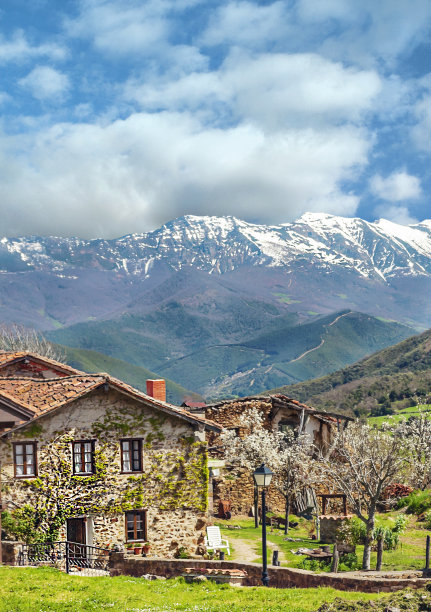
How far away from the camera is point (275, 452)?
142 feet

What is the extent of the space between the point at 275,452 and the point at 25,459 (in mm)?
19346

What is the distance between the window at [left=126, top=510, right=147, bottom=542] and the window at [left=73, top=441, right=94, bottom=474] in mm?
2791

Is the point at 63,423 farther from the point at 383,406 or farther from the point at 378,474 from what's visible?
the point at 383,406

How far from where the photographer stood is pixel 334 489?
153ft

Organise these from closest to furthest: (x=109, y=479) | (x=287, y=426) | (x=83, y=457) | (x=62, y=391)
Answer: (x=83, y=457), (x=109, y=479), (x=62, y=391), (x=287, y=426)

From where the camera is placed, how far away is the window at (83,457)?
29125mm

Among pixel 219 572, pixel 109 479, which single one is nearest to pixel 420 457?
pixel 109 479

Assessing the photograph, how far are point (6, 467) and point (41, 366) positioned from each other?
32.3ft

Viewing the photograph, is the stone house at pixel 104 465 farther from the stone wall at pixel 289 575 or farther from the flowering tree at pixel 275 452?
the flowering tree at pixel 275 452

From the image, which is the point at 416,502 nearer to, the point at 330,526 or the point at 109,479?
the point at 330,526

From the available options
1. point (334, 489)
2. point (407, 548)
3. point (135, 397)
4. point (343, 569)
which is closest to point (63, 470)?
point (135, 397)

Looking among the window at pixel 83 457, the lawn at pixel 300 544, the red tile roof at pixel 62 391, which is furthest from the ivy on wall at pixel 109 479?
the lawn at pixel 300 544

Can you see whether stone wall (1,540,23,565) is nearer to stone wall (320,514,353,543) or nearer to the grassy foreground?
the grassy foreground

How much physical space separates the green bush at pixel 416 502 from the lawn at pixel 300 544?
0.93 m
